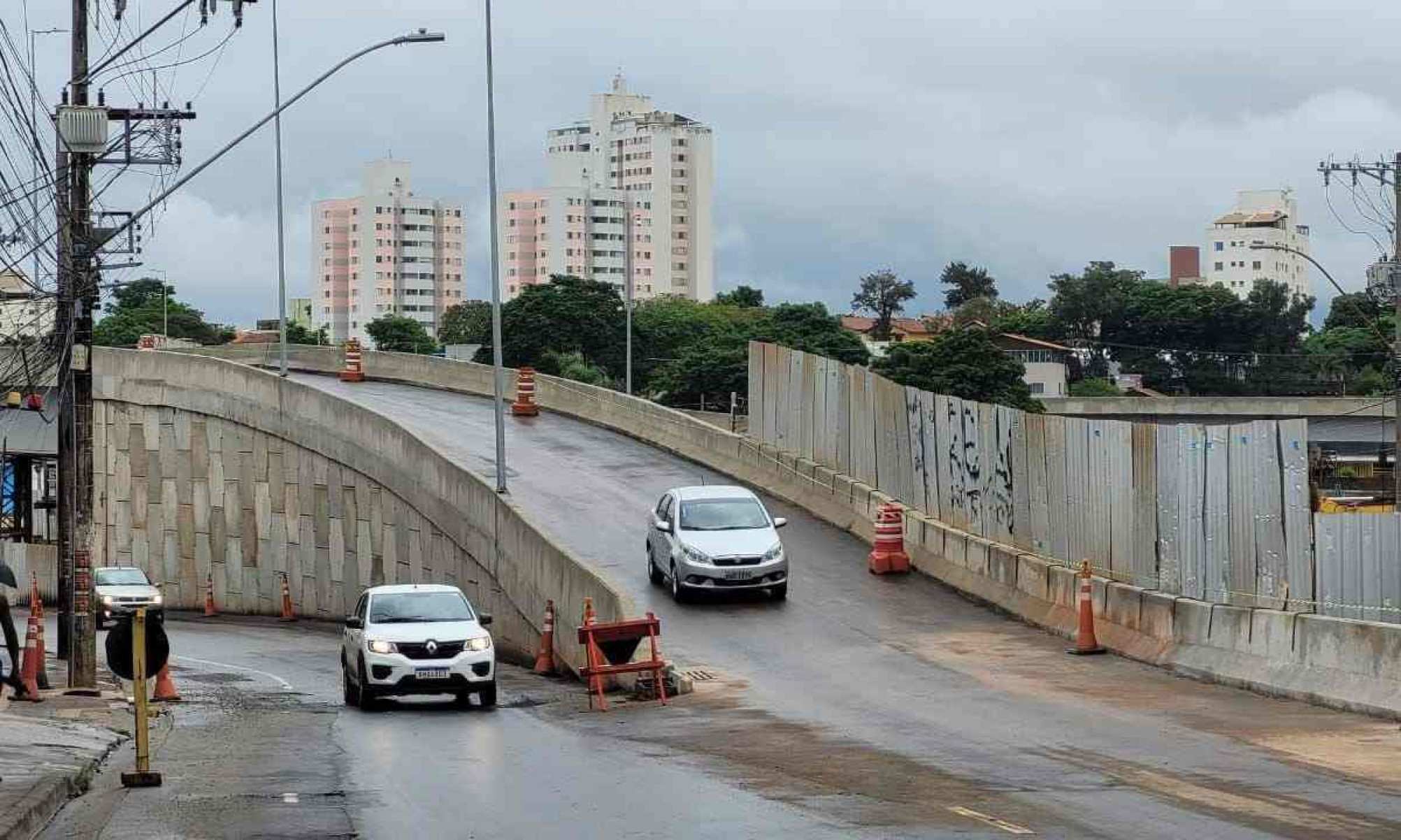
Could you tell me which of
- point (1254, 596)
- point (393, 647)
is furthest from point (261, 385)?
point (1254, 596)

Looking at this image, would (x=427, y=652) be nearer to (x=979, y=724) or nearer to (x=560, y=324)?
(x=979, y=724)

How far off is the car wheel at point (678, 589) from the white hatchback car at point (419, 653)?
6.58m

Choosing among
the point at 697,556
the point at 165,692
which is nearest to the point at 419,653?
the point at 165,692

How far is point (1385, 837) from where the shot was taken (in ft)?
40.2

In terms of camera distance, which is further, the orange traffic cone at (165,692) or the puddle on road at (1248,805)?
the orange traffic cone at (165,692)

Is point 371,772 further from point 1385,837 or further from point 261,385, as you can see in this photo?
point 261,385

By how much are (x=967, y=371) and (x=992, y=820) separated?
283 feet

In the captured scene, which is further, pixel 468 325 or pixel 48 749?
pixel 468 325

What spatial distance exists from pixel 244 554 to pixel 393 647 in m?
34.8

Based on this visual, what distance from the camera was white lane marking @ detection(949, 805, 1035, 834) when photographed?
41.8 ft

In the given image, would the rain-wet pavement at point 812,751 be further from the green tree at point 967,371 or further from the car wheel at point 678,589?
the green tree at point 967,371

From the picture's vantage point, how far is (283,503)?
55.8 meters

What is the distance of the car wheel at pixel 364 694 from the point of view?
24641 millimetres

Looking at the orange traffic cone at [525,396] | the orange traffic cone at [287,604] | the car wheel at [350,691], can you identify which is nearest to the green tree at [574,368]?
the orange traffic cone at [525,396]
